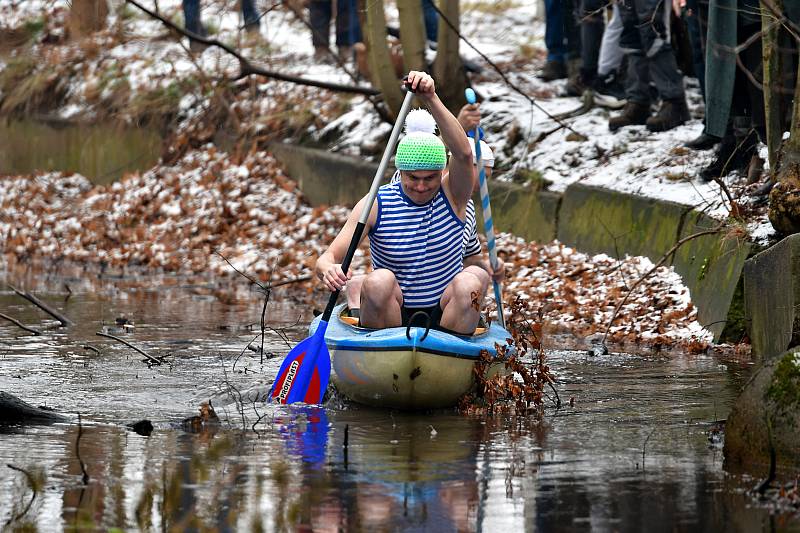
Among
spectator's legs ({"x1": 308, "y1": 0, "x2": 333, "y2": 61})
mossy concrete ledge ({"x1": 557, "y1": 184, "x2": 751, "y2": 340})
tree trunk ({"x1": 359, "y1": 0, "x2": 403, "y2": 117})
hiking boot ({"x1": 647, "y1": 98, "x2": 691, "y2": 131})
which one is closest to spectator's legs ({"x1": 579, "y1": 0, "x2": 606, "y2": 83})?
hiking boot ({"x1": 647, "y1": 98, "x2": 691, "y2": 131})

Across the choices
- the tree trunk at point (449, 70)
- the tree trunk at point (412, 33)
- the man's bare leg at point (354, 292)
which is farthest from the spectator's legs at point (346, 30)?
the man's bare leg at point (354, 292)

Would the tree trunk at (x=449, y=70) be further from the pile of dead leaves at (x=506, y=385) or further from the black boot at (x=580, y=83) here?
the pile of dead leaves at (x=506, y=385)

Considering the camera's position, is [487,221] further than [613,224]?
No

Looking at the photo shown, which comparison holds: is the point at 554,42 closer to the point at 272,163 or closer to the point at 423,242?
the point at 272,163

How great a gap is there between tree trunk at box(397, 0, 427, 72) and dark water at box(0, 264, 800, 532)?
565cm

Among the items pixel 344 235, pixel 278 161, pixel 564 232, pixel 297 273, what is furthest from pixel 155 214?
pixel 344 235

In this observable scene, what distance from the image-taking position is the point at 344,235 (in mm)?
8484

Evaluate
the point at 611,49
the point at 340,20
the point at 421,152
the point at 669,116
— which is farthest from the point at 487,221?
the point at 340,20

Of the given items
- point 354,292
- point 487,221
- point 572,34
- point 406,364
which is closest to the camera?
point 406,364

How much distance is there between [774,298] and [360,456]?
357 cm

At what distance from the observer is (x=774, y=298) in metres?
9.22

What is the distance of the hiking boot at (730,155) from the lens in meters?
11.8

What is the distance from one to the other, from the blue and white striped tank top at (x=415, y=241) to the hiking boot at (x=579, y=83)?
A: 26.2 feet

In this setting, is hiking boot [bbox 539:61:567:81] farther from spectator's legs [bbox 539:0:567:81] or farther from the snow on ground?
the snow on ground
